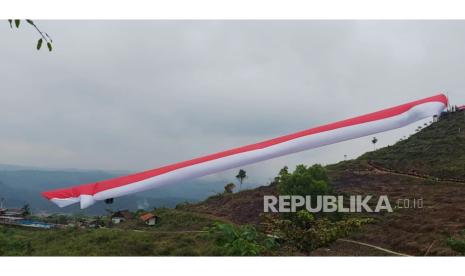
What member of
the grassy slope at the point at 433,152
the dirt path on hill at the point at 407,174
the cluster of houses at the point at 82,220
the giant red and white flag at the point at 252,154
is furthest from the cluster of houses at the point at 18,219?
the grassy slope at the point at 433,152

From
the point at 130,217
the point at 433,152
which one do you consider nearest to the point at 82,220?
the point at 130,217

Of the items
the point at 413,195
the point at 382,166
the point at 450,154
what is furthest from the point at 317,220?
the point at 450,154

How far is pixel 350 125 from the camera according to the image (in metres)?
10.2

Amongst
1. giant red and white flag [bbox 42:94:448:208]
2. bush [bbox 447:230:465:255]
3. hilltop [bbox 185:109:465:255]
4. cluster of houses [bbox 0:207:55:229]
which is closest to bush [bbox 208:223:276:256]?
hilltop [bbox 185:109:465:255]

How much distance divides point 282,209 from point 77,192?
505cm

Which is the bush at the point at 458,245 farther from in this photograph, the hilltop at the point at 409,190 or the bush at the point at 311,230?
the bush at the point at 311,230

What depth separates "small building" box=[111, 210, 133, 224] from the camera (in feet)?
69.3

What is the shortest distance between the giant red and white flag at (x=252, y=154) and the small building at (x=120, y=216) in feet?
37.5

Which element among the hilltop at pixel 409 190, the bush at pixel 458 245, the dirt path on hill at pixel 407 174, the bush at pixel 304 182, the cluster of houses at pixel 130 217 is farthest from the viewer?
the cluster of houses at pixel 130 217

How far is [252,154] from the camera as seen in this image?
1021cm

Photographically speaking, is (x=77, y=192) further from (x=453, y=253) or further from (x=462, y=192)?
(x=462, y=192)

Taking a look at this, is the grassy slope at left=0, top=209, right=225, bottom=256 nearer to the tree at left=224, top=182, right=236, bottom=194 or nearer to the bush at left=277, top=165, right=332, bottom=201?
the bush at left=277, top=165, right=332, bottom=201

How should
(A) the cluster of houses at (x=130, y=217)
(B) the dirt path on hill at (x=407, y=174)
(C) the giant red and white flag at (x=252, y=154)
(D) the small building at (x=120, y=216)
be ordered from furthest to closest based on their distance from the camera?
(D) the small building at (x=120, y=216) → (A) the cluster of houses at (x=130, y=217) → (B) the dirt path on hill at (x=407, y=174) → (C) the giant red and white flag at (x=252, y=154)

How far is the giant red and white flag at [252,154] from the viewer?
9898 mm
